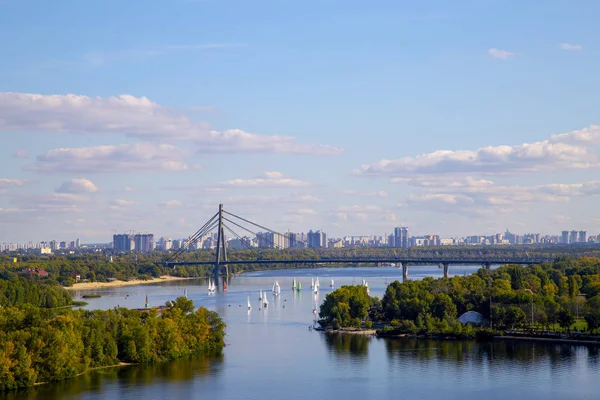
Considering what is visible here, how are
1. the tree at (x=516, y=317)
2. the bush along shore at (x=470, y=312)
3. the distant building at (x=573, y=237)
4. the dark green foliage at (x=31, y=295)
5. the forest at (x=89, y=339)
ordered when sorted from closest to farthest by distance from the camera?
the forest at (x=89, y=339), the bush along shore at (x=470, y=312), the tree at (x=516, y=317), the dark green foliage at (x=31, y=295), the distant building at (x=573, y=237)

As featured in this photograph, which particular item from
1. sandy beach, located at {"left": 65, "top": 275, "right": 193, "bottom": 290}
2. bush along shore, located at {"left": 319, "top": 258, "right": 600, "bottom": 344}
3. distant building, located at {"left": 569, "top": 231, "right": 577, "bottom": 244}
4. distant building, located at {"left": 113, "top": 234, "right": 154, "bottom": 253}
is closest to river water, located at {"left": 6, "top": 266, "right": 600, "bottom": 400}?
bush along shore, located at {"left": 319, "top": 258, "right": 600, "bottom": 344}

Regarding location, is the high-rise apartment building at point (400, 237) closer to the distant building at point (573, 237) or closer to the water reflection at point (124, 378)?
the distant building at point (573, 237)

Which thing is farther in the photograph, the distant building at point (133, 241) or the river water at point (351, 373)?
the distant building at point (133, 241)

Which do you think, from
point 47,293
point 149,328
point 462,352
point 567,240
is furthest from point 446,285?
point 567,240

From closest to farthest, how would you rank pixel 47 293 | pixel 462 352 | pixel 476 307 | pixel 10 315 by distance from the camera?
pixel 10 315, pixel 462 352, pixel 476 307, pixel 47 293

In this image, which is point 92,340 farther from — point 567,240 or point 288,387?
point 567,240

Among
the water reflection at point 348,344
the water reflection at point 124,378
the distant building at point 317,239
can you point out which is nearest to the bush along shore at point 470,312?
the water reflection at point 348,344

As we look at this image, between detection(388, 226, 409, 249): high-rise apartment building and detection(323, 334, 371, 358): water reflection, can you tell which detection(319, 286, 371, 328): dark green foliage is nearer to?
detection(323, 334, 371, 358): water reflection
